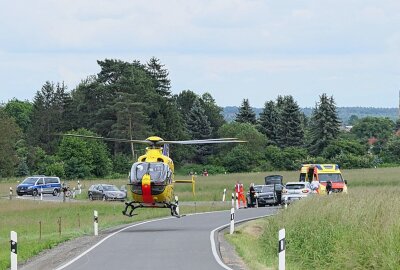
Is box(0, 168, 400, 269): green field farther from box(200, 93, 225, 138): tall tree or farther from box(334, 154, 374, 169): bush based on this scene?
box(200, 93, 225, 138): tall tree

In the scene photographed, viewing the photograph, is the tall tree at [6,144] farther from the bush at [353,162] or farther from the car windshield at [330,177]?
the car windshield at [330,177]

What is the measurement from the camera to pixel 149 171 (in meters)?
34.0

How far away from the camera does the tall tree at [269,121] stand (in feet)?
434

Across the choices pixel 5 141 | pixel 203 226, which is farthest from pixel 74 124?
pixel 203 226

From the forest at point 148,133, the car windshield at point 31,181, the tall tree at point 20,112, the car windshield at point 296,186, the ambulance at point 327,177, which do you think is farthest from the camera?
the tall tree at point 20,112

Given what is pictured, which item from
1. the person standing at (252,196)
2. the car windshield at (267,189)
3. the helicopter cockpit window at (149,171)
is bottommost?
the person standing at (252,196)

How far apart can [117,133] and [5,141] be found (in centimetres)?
2143

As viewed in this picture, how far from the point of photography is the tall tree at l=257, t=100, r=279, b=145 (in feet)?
434

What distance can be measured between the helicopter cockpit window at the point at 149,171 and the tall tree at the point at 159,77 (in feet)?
316

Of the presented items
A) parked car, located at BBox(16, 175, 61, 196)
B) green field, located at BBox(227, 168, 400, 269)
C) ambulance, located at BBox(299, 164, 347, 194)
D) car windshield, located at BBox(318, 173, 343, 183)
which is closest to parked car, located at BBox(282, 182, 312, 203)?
ambulance, located at BBox(299, 164, 347, 194)

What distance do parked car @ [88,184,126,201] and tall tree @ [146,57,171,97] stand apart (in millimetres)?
65739

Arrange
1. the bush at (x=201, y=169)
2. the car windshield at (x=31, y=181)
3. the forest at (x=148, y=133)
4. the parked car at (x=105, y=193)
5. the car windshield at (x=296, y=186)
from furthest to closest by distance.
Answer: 1. the bush at (x=201, y=169)
2. the forest at (x=148, y=133)
3. the car windshield at (x=31, y=181)
4. the parked car at (x=105, y=193)
5. the car windshield at (x=296, y=186)

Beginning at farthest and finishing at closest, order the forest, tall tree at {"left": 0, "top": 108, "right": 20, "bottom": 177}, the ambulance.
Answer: the forest → tall tree at {"left": 0, "top": 108, "right": 20, "bottom": 177} → the ambulance

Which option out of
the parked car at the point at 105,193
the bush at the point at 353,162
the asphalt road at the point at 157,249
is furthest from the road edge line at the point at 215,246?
the bush at the point at 353,162
